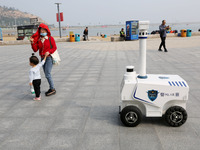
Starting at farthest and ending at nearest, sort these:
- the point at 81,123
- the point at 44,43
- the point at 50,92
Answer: the point at 50,92, the point at 44,43, the point at 81,123

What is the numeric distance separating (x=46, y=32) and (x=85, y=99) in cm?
180

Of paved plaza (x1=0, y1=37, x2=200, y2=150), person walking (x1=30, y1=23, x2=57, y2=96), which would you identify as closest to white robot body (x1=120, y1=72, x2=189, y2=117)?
paved plaza (x1=0, y1=37, x2=200, y2=150)

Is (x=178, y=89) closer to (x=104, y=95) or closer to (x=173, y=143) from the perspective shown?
(x=173, y=143)

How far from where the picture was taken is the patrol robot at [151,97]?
3105 mm

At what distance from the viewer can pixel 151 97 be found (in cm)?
316

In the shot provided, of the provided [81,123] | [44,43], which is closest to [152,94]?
[81,123]

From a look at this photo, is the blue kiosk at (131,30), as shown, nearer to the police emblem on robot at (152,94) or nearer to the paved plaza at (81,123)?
the paved plaza at (81,123)

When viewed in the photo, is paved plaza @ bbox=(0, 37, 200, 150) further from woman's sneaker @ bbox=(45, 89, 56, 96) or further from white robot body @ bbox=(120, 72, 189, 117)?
white robot body @ bbox=(120, 72, 189, 117)

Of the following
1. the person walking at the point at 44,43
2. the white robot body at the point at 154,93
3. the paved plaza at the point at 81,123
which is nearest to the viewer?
the paved plaza at the point at 81,123

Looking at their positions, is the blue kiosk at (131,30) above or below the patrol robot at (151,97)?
above

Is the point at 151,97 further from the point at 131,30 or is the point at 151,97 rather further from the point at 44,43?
the point at 131,30

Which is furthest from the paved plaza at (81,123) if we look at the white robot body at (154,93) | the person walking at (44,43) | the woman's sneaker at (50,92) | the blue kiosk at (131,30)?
the blue kiosk at (131,30)

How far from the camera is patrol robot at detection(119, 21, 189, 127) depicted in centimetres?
311

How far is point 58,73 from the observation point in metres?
7.34
